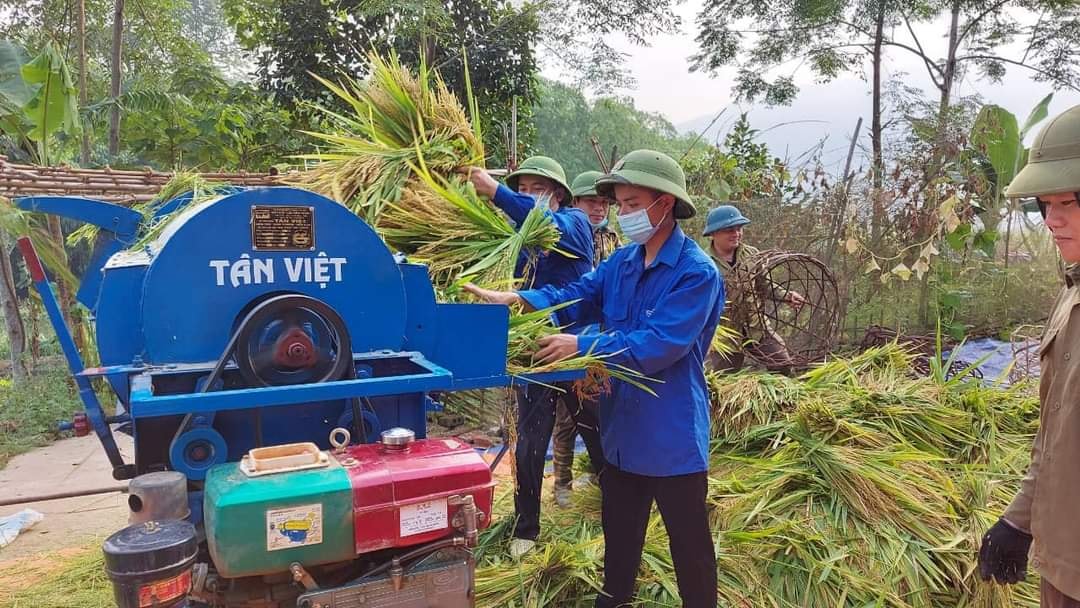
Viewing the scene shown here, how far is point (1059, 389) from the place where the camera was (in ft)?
6.14

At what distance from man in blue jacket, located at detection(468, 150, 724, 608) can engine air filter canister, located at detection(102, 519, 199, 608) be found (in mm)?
1225

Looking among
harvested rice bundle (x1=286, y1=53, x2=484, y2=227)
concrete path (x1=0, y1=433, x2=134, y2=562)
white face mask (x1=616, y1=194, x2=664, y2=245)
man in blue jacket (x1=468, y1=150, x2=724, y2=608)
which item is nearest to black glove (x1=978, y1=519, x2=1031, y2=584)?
man in blue jacket (x1=468, y1=150, x2=724, y2=608)

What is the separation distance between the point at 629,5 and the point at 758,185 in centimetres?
378

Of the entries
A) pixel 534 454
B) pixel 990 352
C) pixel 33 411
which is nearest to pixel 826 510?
pixel 534 454

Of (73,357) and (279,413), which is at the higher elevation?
(73,357)

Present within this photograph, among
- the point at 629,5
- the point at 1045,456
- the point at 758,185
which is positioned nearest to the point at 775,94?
the point at 629,5

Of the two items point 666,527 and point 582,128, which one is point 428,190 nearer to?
point 666,527

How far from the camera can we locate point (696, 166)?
9891mm

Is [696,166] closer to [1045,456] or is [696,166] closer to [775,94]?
[775,94]

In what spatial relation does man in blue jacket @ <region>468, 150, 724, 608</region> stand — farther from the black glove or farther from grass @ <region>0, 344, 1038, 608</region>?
the black glove

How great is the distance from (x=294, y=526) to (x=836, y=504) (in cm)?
270

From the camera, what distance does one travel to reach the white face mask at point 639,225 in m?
2.60

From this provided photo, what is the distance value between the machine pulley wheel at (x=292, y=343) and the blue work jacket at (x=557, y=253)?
121 cm

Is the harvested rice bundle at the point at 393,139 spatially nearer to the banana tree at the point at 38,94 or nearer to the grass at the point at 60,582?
the grass at the point at 60,582
